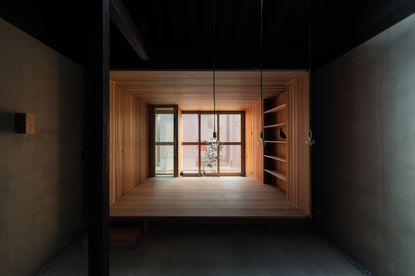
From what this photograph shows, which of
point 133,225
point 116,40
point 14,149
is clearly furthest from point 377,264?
point 116,40

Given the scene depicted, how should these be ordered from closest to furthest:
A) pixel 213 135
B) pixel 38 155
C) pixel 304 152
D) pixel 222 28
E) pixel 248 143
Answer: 1. pixel 38 155
2. pixel 213 135
3. pixel 222 28
4. pixel 304 152
5. pixel 248 143

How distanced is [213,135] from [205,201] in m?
1.58

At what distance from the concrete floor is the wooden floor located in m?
0.43

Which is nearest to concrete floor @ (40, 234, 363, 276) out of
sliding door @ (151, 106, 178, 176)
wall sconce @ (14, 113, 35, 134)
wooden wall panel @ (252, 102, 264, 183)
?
wall sconce @ (14, 113, 35, 134)

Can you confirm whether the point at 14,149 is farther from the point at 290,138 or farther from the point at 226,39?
the point at 290,138

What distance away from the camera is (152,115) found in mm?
7750

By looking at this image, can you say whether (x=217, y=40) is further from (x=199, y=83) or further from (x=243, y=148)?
(x=243, y=148)

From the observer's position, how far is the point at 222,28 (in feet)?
11.7

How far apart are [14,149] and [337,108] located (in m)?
3.92

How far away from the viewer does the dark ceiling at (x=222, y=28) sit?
2820 millimetres

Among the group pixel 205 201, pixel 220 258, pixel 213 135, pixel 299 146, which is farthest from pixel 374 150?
pixel 205 201

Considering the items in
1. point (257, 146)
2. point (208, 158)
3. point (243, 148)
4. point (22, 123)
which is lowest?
point (208, 158)

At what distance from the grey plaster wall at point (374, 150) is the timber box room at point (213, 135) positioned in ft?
0.05

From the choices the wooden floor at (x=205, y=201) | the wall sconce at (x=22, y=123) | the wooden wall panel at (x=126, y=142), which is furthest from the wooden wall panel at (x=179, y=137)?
the wall sconce at (x=22, y=123)
